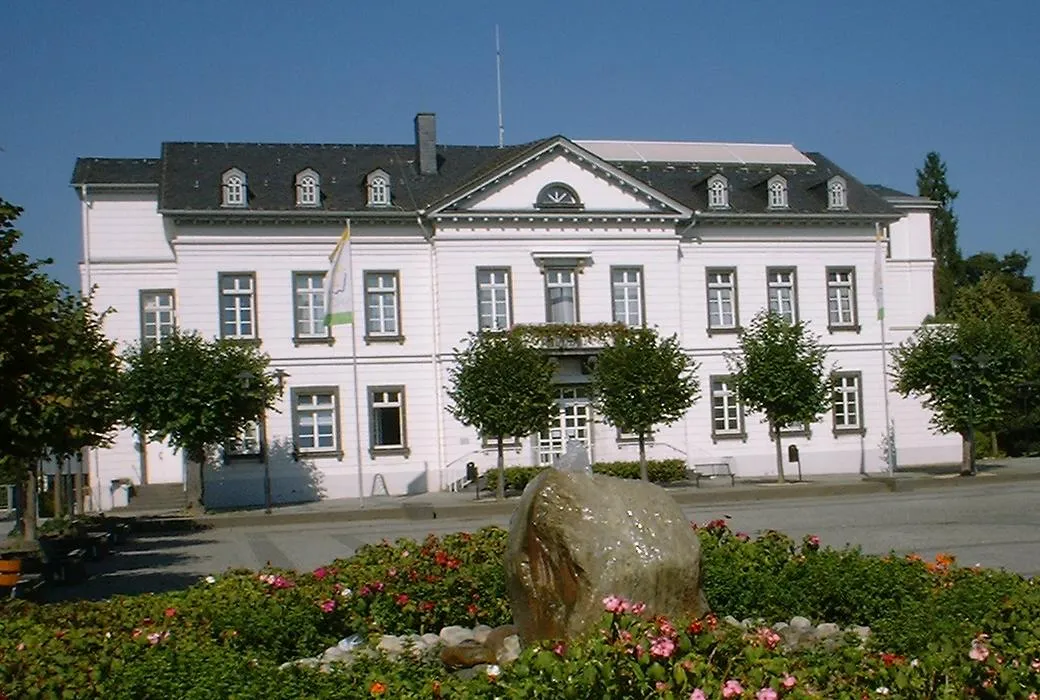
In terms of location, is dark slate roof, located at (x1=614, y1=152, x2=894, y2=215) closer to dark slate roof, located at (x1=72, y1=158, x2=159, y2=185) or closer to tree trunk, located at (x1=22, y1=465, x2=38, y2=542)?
dark slate roof, located at (x1=72, y1=158, x2=159, y2=185)

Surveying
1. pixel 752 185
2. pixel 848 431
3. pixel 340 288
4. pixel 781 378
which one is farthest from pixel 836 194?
pixel 340 288

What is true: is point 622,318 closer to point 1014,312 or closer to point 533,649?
point 1014,312

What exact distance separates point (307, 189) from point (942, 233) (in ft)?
171

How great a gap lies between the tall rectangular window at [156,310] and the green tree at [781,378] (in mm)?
18674

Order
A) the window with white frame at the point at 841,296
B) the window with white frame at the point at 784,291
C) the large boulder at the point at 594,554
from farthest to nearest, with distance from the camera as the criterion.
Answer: the window with white frame at the point at 841,296
the window with white frame at the point at 784,291
the large boulder at the point at 594,554

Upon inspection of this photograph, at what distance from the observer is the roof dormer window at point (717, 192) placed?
43.4m

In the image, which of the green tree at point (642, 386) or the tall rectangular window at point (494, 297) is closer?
the green tree at point (642, 386)

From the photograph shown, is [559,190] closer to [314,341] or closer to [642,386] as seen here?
[642,386]


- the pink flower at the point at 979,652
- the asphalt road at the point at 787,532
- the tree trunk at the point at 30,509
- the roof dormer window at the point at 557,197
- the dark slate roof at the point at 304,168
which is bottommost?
the asphalt road at the point at 787,532

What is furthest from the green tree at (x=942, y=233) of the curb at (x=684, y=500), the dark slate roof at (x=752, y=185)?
the curb at (x=684, y=500)

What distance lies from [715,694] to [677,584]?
10.4 ft

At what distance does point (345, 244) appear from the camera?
3266 centimetres

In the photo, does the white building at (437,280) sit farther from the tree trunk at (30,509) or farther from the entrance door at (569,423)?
the tree trunk at (30,509)

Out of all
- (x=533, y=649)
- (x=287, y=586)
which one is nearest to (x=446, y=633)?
(x=287, y=586)
